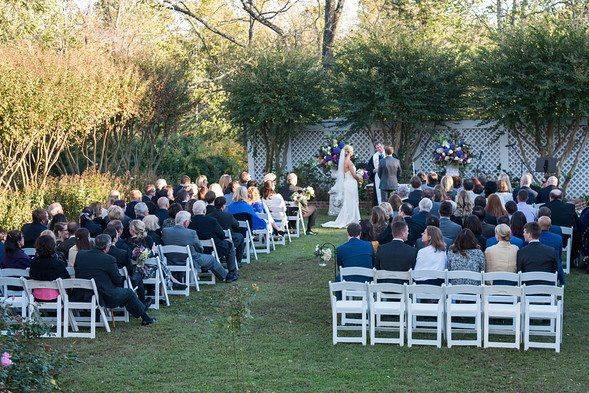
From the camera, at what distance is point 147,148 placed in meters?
27.4

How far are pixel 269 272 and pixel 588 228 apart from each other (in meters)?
5.09

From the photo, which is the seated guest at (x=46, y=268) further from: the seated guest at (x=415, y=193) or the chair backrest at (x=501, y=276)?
the seated guest at (x=415, y=193)

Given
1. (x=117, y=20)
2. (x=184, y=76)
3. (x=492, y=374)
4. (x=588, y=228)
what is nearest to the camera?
(x=492, y=374)

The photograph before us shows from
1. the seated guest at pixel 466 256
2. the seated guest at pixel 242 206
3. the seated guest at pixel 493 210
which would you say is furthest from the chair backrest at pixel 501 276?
the seated guest at pixel 242 206

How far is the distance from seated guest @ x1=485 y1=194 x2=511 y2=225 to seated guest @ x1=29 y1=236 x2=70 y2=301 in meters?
6.15

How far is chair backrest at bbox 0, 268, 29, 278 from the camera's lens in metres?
12.0

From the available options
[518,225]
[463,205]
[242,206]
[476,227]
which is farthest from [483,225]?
[242,206]

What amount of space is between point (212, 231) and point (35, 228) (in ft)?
8.84

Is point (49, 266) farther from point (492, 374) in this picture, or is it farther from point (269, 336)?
point (492, 374)

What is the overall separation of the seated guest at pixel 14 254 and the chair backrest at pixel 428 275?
4898 millimetres

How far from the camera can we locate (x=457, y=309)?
10680 millimetres

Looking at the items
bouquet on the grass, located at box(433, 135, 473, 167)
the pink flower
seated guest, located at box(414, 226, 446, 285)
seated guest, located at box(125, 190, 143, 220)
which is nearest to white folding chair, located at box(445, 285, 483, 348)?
seated guest, located at box(414, 226, 446, 285)

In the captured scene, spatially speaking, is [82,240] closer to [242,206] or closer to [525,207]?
[242,206]

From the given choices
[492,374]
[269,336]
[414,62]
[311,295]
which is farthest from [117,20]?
[492,374]
